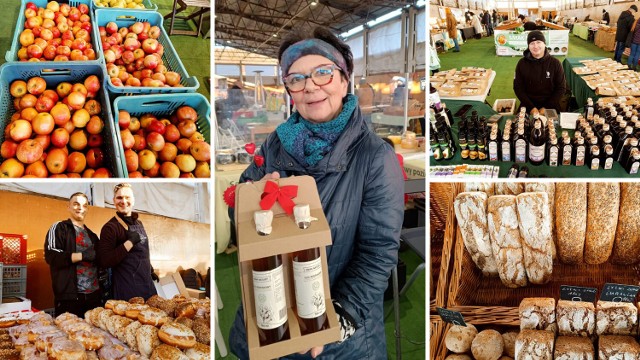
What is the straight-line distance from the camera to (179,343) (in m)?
1.58

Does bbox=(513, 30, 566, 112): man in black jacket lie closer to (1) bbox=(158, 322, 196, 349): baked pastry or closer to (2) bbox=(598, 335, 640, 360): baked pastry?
(2) bbox=(598, 335, 640, 360): baked pastry

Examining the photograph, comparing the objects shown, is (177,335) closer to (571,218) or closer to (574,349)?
(574,349)

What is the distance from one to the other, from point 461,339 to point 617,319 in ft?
1.66

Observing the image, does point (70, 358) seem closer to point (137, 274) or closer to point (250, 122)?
point (137, 274)

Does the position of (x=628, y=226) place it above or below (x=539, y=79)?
below

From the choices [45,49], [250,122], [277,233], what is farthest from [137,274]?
[45,49]

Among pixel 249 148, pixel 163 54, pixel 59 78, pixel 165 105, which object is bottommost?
pixel 249 148

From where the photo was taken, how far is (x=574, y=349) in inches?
57.6

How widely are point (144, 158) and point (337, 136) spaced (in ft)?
2.29

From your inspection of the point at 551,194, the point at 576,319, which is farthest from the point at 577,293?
the point at 551,194

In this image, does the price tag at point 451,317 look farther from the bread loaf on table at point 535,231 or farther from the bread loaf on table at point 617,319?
the bread loaf on table at point 617,319

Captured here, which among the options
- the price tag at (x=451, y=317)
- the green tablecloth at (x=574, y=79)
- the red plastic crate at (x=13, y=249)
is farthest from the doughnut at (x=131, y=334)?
the green tablecloth at (x=574, y=79)

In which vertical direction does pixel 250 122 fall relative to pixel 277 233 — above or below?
above

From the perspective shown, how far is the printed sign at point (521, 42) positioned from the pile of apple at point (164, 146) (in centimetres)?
124
